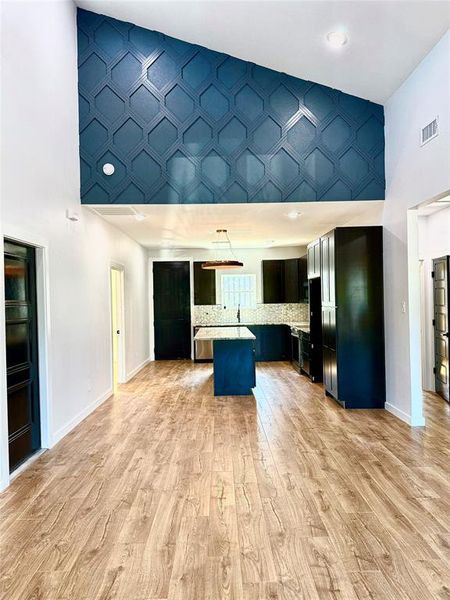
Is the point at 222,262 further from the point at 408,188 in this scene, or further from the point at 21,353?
the point at 21,353

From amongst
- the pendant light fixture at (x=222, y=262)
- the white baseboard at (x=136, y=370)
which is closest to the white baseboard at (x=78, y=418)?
the white baseboard at (x=136, y=370)

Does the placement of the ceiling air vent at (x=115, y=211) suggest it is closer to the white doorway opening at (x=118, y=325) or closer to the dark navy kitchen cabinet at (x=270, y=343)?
the white doorway opening at (x=118, y=325)

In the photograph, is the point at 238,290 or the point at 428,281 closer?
the point at 428,281

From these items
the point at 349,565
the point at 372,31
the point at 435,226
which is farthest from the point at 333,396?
the point at 372,31

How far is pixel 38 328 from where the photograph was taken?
4.04 meters

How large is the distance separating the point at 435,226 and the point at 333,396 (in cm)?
280

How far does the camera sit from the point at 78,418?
16.1ft

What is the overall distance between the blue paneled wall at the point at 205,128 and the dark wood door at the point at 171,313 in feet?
16.9

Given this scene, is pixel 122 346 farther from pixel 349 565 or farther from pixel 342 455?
pixel 349 565

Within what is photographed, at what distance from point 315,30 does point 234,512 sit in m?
4.42

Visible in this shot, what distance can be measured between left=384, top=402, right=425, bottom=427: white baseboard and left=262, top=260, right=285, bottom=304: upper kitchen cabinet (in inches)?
195

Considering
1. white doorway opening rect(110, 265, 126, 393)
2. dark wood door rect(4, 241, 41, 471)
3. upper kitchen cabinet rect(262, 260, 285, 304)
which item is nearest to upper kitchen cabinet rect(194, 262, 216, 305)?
upper kitchen cabinet rect(262, 260, 285, 304)

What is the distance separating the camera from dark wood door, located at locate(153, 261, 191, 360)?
10188 mm

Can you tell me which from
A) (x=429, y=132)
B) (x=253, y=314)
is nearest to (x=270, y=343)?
(x=253, y=314)
